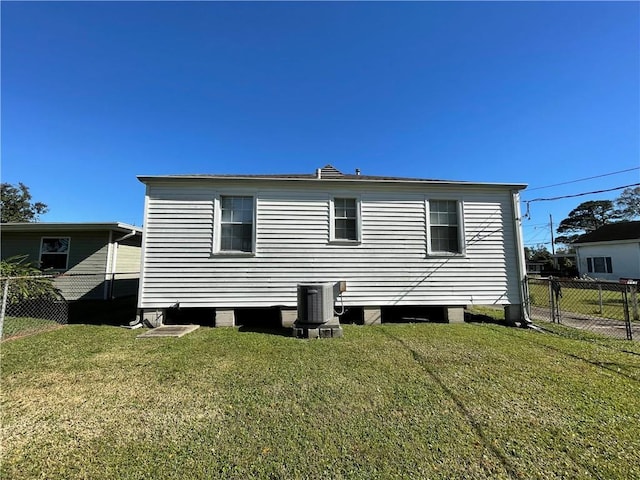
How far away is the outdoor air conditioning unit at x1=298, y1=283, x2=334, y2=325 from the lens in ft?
18.4

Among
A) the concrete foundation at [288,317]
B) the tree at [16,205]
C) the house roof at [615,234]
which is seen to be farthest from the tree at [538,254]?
the tree at [16,205]

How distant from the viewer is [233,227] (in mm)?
6891

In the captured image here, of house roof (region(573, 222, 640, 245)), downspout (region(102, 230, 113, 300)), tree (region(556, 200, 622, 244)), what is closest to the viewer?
downspout (region(102, 230, 113, 300))

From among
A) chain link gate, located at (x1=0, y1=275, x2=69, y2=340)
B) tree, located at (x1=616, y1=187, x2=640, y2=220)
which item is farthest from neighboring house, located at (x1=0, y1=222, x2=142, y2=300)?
tree, located at (x1=616, y1=187, x2=640, y2=220)

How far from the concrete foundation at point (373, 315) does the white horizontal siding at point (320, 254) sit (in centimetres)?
20

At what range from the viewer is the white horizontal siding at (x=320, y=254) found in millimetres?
6594

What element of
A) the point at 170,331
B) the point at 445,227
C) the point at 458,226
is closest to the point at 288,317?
the point at 170,331

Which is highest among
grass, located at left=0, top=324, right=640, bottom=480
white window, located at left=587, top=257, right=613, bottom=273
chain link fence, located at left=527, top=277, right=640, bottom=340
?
white window, located at left=587, top=257, right=613, bottom=273

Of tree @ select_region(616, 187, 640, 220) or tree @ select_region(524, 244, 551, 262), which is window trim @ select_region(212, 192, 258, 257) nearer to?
tree @ select_region(524, 244, 551, 262)

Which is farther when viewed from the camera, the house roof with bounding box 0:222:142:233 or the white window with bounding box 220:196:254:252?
the house roof with bounding box 0:222:142:233

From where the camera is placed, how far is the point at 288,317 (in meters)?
6.56

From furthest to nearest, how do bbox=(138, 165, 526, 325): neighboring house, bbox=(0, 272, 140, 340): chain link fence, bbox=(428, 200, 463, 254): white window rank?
bbox=(428, 200, 463, 254): white window < bbox=(138, 165, 526, 325): neighboring house < bbox=(0, 272, 140, 340): chain link fence

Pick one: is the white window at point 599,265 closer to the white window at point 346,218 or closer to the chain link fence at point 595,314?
the chain link fence at point 595,314

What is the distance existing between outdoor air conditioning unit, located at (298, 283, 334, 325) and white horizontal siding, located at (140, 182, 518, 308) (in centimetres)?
106
